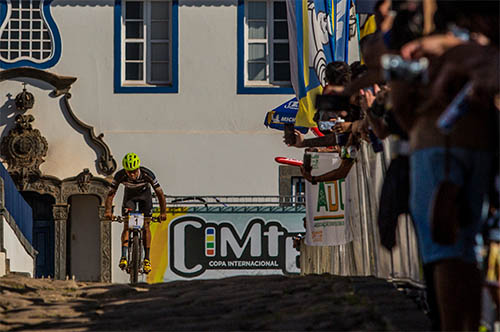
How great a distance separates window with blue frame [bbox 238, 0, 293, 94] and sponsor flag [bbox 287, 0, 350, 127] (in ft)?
38.8

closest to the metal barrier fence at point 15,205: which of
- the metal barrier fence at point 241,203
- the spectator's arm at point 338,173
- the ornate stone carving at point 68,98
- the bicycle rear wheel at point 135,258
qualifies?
the bicycle rear wheel at point 135,258

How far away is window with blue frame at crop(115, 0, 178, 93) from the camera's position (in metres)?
29.1

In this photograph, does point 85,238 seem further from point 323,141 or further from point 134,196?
point 323,141

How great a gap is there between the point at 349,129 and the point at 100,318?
10.6 ft

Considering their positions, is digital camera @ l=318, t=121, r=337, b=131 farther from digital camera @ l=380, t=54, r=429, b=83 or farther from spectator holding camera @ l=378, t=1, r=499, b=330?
digital camera @ l=380, t=54, r=429, b=83

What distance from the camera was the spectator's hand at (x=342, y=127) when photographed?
33.9 feet

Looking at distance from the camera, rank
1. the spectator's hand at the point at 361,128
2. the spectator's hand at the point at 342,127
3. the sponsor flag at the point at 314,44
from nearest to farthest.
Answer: the spectator's hand at the point at 361,128, the spectator's hand at the point at 342,127, the sponsor flag at the point at 314,44

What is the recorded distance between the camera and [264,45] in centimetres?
2936

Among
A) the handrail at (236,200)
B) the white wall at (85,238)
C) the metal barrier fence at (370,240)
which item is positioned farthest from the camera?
the white wall at (85,238)

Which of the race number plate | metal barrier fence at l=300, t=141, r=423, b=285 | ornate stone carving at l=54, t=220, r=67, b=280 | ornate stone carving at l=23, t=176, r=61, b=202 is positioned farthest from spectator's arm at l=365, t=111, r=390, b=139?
ornate stone carving at l=23, t=176, r=61, b=202

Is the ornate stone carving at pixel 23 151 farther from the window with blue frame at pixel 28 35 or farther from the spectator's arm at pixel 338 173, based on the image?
the spectator's arm at pixel 338 173

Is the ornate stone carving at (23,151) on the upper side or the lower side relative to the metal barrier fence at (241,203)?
upper

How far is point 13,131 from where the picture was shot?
2858 centimetres

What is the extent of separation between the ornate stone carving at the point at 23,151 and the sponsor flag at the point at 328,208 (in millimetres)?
16240
